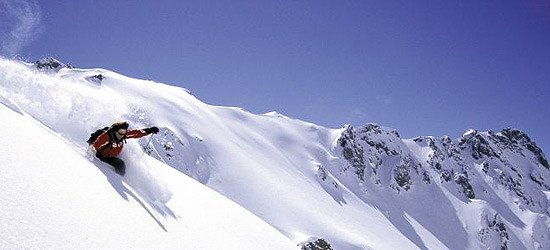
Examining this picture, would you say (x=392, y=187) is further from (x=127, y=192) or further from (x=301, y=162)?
(x=127, y=192)

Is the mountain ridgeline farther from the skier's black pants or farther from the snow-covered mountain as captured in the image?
the skier's black pants

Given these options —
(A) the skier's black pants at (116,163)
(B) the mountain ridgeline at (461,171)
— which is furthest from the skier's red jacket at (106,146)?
(B) the mountain ridgeline at (461,171)

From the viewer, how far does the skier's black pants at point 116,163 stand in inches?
353

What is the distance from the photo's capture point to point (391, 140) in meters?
132

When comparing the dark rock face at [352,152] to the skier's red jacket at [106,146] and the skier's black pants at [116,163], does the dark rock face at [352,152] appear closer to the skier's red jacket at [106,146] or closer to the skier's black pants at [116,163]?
the skier's red jacket at [106,146]

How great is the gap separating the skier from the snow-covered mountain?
35 centimetres

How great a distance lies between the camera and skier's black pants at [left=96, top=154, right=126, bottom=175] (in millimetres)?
8969

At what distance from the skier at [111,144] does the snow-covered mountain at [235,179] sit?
0.35 metres

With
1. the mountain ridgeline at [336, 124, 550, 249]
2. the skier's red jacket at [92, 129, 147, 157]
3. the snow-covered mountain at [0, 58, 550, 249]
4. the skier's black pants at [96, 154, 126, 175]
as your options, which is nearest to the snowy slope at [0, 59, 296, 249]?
the snow-covered mountain at [0, 58, 550, 249]

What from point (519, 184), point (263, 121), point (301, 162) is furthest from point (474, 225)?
point (263, 121)

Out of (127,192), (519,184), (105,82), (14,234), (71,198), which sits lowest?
(14,234)

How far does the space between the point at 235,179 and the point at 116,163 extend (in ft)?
180

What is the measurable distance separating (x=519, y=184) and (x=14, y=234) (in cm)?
16864

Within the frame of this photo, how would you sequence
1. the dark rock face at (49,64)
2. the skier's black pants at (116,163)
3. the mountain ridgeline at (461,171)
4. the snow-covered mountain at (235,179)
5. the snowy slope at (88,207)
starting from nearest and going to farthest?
the snowy slope at (88,207), the snow-covered mountain at (235,179), the skier's black pants at (116,163), the dark rock face at (49,64), the mountain ridgeline at (461,171)
